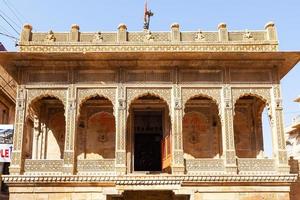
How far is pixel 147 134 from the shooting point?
54.0 ft

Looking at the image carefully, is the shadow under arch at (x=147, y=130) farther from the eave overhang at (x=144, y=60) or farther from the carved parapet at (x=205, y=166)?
the carved parapet at (x=205, y=166)

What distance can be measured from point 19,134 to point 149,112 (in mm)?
5279

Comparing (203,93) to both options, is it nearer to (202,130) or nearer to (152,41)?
(202,130)

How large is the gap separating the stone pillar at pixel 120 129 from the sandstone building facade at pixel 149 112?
4 centimetres

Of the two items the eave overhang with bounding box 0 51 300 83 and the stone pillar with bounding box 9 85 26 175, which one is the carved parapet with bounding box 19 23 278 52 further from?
the stone pillar with bounding box 9 85 26 175

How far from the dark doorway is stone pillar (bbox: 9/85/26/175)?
4.54 metres

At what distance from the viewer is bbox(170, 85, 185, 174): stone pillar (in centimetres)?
1364

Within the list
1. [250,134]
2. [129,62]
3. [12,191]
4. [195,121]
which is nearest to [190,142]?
[195,121]

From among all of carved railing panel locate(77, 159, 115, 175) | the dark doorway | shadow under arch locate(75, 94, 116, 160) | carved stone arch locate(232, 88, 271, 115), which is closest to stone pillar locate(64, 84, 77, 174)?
carved railing panel locate(77, 159, 115, 175)

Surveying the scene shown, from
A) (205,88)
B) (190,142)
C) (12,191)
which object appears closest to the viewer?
(12,191)

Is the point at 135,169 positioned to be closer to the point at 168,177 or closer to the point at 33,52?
the point at 168,177

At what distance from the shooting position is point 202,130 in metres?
16.2

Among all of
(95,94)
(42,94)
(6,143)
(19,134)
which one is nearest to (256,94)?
(95,94)

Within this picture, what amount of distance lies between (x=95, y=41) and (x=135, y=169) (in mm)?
5563
